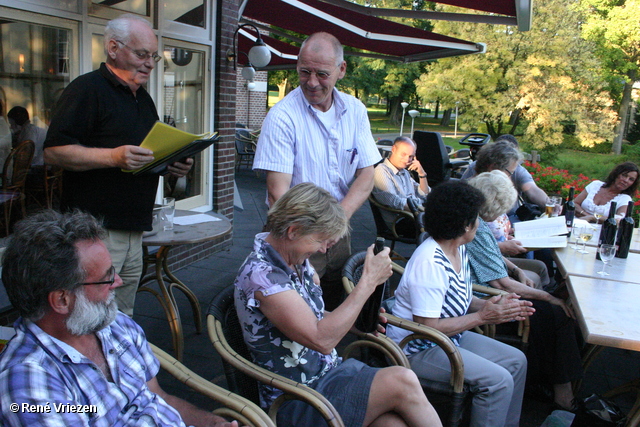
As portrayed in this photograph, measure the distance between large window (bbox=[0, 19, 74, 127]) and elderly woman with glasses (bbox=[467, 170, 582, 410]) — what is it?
2.92 metres

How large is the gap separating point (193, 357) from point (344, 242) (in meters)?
1.27

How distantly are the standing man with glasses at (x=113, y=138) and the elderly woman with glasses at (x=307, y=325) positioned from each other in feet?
2.30

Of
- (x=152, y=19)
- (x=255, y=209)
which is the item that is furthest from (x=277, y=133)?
(x=255, y=209)

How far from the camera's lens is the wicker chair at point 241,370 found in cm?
177

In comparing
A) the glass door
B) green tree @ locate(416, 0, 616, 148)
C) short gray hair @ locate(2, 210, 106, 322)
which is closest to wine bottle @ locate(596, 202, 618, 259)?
short gray hair @ locate(2, 210, 106, 322)

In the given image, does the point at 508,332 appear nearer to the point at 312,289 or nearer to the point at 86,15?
the point at 312,289

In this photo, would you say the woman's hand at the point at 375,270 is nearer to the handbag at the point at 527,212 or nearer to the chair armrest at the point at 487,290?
the chair armrest at the point at 487,290

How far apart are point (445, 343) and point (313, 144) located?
1159 mm

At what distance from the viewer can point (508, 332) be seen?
3119mm

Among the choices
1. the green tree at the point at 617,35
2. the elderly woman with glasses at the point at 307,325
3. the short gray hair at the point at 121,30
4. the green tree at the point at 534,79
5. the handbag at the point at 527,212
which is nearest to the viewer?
the elderly woman with glasses at the point at 307,325

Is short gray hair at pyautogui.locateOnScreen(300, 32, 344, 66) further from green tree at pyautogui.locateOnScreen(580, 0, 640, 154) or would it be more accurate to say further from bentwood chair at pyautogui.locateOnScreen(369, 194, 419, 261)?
green tree at pyautogui.locateOnScreen(580, 0, 640, 154)

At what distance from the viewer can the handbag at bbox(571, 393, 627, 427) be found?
8.57 ft

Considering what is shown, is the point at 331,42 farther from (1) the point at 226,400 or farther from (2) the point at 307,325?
(1) the point at 226,400

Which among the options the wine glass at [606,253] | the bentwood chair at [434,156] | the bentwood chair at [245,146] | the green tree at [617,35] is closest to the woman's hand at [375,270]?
the wine glass at [606,253]
